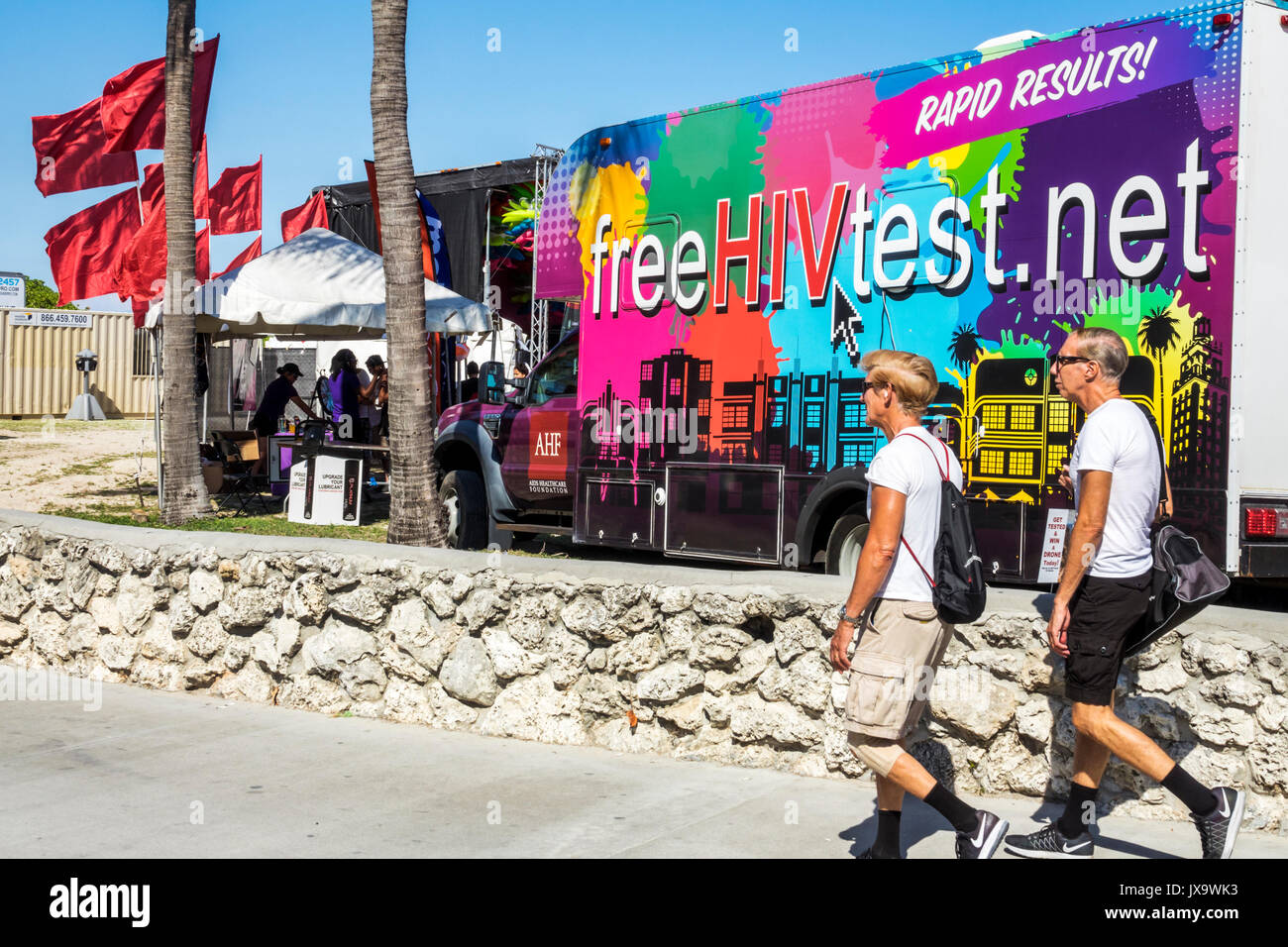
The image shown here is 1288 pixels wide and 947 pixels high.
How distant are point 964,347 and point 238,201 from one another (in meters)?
20.1

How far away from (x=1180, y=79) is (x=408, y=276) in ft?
16.7

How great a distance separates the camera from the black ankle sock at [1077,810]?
4.45 metres

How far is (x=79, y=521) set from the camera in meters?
8.81

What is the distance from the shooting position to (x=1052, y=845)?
4469mm

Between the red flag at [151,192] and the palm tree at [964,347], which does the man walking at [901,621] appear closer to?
the palm tree at [964,347]

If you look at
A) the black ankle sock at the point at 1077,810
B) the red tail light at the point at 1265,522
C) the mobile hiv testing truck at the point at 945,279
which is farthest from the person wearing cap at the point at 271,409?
the black ankle sock at the point at 1077,810

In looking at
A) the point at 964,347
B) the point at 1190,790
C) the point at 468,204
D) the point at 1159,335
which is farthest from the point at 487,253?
the point at 1190,790

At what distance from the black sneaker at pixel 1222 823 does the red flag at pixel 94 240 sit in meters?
18.2

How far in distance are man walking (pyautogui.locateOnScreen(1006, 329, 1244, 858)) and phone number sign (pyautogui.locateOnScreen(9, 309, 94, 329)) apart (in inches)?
1249

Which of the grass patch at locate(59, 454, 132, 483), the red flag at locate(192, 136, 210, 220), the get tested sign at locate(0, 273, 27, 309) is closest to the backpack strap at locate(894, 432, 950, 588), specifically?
the red flag at locate(192, 136, 210, 220)

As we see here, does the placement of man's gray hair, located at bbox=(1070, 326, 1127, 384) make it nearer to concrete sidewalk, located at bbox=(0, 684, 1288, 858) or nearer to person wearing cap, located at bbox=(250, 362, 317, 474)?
concrete sidewalk, located at bbox=(0, 684, 1288, 858)

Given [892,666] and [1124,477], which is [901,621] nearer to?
[892,666]
